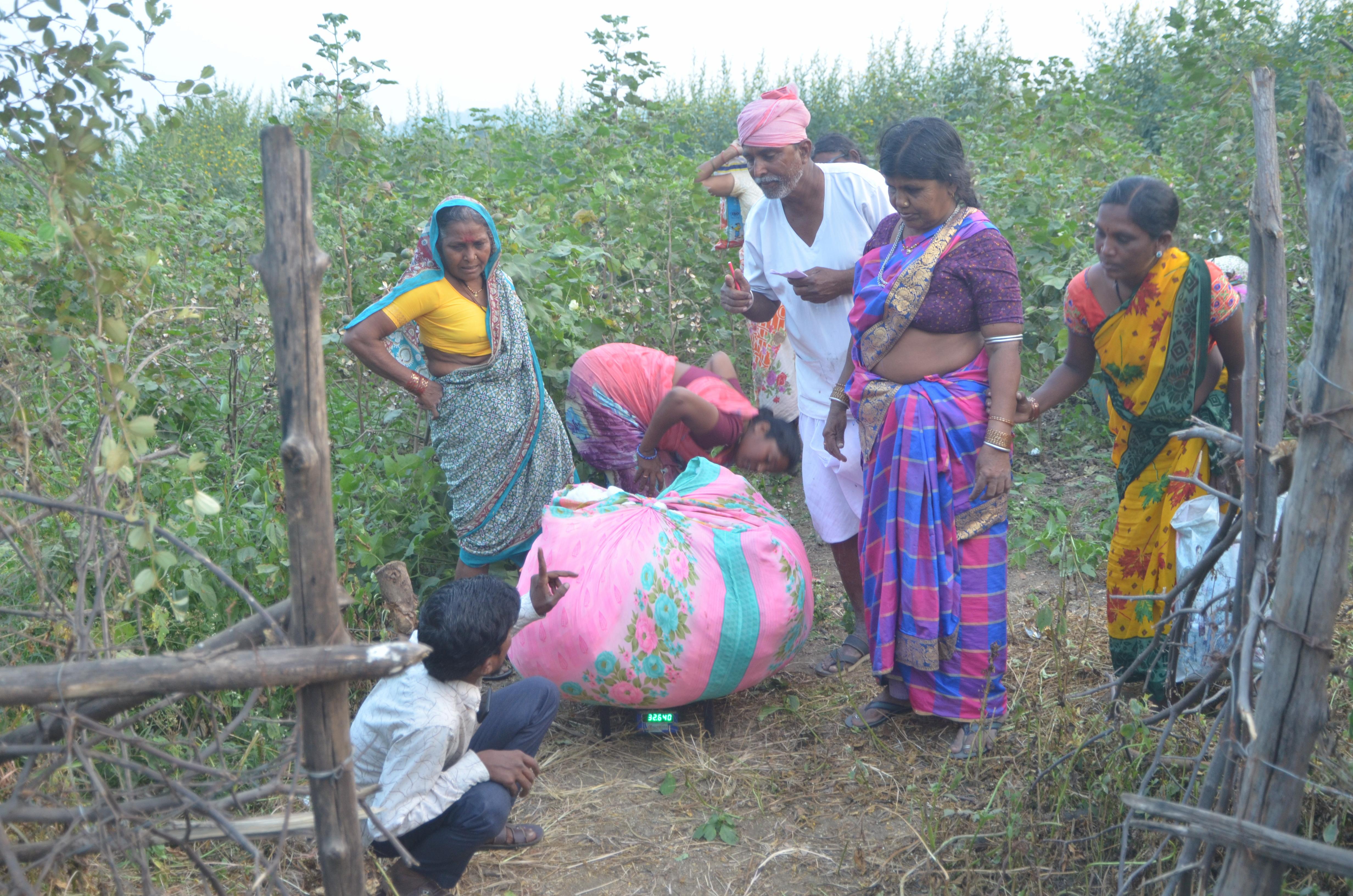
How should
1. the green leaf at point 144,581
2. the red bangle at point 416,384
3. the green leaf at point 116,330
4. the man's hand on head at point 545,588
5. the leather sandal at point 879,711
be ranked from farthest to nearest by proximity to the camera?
1. the red bangle at point 416,384
2. the leather sandal at point 879,711
3. the man's hand on head at point 545,588
4. the green leaf at point 116,330
5. the green leaf at point 144,581

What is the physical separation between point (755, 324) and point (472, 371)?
130cm

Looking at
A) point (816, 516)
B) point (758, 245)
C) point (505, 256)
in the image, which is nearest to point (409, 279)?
point (505, 256)

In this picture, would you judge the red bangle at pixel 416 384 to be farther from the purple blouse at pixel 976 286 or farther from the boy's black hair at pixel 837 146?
the boy's black hair at pixel 837 146

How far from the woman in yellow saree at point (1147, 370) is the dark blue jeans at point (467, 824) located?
5.45 ft

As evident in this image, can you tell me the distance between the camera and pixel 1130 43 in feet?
37.8

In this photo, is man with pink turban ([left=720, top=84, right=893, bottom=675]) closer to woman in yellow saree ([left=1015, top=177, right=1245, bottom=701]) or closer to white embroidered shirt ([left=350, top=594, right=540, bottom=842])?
woman in yellow saree ([left=1015, top=177, right=1245, bottom=701])

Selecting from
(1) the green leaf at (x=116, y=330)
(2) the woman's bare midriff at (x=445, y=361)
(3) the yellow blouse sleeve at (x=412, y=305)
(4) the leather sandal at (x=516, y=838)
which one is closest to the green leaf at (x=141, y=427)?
(1) the green leaf at (x=116, y=330)

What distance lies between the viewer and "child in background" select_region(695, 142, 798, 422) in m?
4.25

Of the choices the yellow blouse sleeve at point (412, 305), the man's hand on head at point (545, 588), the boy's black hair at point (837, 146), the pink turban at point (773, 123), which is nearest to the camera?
the man's hand on head at point (545, 588)

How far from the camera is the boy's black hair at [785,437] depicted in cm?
358

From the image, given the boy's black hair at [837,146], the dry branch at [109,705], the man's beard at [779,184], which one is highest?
the boy's black hair at [837,146]

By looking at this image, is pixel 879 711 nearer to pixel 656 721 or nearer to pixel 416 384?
pixel 656 721

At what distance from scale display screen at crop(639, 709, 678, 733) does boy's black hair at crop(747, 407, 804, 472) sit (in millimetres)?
977

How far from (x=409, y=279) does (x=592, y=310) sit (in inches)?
52.4
